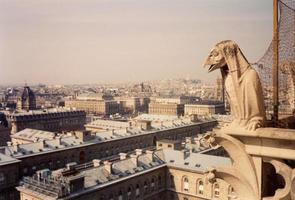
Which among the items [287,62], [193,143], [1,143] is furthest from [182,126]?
[287,62]

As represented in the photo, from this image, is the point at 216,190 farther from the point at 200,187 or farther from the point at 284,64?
the point at 284,64

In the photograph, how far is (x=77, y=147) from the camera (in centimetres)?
7169

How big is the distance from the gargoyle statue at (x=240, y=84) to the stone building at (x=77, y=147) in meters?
55.5

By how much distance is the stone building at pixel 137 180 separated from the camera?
45.3 meters

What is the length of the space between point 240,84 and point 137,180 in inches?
1866

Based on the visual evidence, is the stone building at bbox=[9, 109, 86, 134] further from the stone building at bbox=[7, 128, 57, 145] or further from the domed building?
the domed building

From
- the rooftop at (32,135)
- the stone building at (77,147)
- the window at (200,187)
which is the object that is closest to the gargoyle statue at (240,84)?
the window at (200,187)

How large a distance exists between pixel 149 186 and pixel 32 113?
293ft

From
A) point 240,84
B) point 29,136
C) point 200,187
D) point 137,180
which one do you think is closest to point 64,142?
point 137,180

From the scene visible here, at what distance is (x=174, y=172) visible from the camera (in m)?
60.5

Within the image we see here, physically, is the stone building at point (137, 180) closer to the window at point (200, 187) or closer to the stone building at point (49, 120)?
the window at point (200, 187)

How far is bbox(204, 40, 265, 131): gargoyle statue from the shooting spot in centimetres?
916

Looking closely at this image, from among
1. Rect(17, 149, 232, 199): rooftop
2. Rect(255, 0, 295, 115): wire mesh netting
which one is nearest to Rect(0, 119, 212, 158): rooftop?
Rect(17, 149, 232, 199): rooftop

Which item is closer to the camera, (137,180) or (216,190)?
(137,180)
